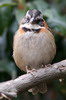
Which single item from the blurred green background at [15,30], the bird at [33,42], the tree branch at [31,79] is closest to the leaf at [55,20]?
the blurred green background at [15,30]

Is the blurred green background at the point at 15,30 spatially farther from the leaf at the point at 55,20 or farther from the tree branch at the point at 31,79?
the tree branch at the point at 31,79

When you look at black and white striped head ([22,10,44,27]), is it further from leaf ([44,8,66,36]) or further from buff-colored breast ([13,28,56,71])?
leaf ([44,8,66,36])

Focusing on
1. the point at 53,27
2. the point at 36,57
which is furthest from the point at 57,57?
the point at 36,57

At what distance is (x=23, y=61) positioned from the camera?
156 inches

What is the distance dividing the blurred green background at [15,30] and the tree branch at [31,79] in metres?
0.84

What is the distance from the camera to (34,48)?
3861 millimetres

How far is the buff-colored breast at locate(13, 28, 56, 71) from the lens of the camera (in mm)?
3863

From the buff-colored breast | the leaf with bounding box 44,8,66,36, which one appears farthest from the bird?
the leaf with bounding box 44,8,66,36

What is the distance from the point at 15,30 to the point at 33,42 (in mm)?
704

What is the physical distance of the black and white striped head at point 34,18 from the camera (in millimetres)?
3869

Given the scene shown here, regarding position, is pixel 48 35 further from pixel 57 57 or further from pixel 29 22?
pixel 57 57

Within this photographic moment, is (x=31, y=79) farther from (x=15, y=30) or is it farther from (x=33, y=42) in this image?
(x=15, y=30)

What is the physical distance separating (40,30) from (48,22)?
542 mm

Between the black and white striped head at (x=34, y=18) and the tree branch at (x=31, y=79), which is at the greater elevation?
the black and white striped head at (x=34, y=18)
